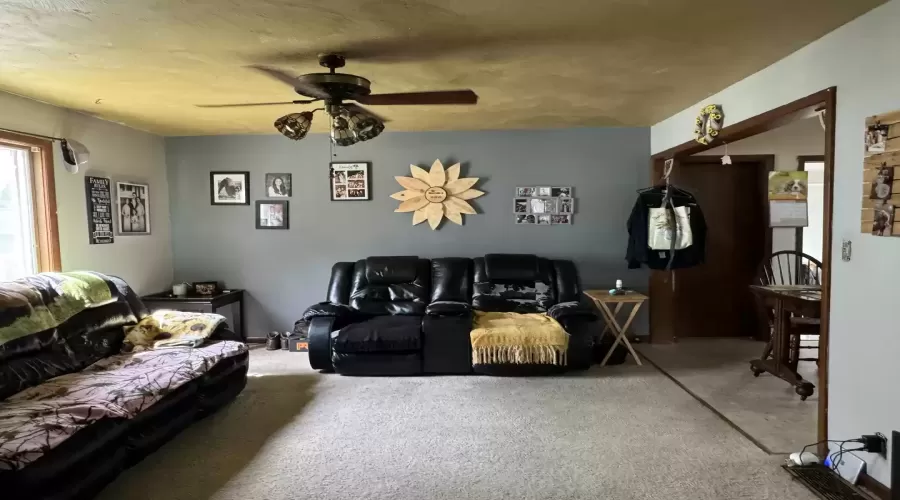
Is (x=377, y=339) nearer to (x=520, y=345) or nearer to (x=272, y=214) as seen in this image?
(x=520, y=345)

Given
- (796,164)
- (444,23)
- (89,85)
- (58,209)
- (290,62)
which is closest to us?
(444,23)

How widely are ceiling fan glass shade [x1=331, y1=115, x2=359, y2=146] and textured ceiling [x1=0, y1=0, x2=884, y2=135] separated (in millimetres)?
365

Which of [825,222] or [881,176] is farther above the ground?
[881,176]

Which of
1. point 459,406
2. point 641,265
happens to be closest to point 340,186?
point 459,406

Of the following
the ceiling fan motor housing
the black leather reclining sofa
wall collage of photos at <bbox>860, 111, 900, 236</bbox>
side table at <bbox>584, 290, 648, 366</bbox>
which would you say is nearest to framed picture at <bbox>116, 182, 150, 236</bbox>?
the black leather reclining sofa

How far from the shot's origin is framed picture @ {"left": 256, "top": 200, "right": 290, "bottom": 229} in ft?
17.5

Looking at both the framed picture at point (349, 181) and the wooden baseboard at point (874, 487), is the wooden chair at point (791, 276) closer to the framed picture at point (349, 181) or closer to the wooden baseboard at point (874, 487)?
the wooden baseboard at point (874, 487)

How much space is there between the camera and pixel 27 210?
3.74 meters

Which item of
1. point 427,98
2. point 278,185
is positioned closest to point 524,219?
point 278,185

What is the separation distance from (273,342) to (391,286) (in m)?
1.37

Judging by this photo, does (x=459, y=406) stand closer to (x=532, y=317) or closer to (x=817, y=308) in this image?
(x=532, y=317)

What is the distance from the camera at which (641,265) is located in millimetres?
5168

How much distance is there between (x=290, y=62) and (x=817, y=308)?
371cm

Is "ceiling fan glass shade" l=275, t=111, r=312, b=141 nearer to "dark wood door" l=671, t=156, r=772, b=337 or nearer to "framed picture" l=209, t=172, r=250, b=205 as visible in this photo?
"framed picture" l=209, t=172, r=250, b=205
